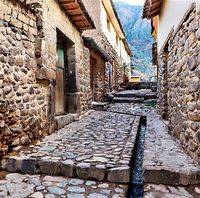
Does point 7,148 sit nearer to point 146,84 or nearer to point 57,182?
point 57,182

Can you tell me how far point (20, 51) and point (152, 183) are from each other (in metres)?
2.66

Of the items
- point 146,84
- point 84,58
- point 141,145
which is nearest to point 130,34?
point 146,84

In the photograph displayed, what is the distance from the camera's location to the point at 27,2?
12.6 ft

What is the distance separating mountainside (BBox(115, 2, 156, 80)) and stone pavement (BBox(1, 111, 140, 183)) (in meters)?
30.1

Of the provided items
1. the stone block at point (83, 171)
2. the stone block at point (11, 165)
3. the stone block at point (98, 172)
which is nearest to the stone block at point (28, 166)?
the stone block at point (11, 165)

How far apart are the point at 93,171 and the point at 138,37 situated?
4282 centimetres

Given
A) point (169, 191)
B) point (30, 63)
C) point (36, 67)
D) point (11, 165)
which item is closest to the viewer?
point (169, 191)

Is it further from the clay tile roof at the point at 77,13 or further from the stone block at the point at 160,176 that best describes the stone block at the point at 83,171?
the clay tile roof at the point at 77,13

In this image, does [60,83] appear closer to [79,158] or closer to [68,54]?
[68,54]

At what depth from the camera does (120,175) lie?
2791 millimetres

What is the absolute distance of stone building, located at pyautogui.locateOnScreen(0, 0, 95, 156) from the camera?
3.29m

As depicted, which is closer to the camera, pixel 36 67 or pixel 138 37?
pixel 36 67

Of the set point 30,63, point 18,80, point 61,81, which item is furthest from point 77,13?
point 18,80

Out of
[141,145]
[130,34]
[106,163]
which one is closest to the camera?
[106,163]
